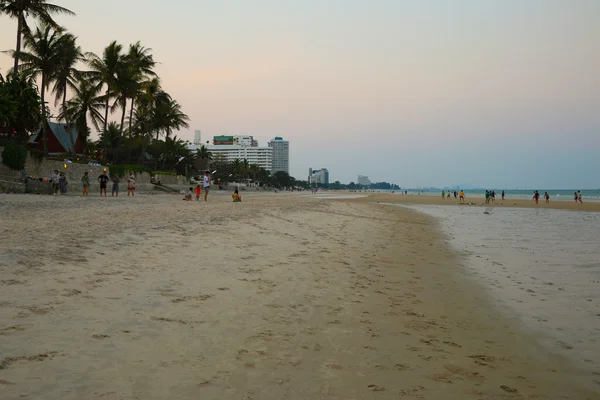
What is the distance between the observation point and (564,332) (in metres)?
4.98

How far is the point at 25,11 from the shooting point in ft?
112

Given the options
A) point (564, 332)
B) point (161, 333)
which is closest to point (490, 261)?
point (564, 332)

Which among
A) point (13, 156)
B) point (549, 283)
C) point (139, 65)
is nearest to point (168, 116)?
point (139, 65)

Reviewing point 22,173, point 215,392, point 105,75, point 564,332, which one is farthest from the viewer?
point 105,75

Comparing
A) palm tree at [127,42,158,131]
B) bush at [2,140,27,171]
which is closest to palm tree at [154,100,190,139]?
palm tree at [127,42,158,131]

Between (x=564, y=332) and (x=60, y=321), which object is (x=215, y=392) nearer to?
(x=60, y=321)

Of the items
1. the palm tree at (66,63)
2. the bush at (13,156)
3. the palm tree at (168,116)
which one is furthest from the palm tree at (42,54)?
the palm tree at (168,116)

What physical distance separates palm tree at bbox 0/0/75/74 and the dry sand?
3196cm

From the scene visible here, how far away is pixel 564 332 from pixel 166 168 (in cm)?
8859

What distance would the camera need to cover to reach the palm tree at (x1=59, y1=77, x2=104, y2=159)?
143ft

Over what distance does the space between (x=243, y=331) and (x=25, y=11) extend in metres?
40.0

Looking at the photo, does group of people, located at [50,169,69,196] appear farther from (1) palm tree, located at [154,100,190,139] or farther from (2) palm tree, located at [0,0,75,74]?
(1) palm tree, located at [154,100,190,139]

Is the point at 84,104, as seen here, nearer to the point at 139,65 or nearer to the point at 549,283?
the point at 139,65

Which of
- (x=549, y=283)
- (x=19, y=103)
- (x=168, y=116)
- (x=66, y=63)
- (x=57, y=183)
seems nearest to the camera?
(x=549, y=283)
